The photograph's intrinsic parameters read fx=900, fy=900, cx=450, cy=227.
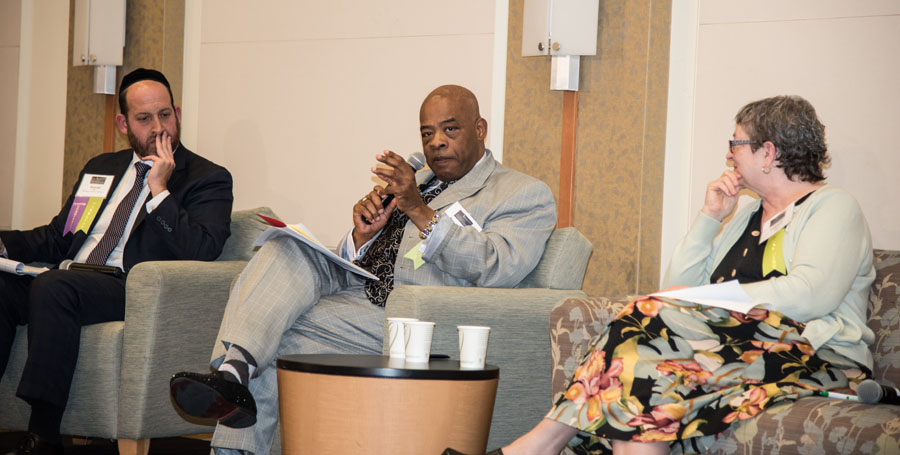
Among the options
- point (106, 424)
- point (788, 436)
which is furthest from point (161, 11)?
point (788, 436)

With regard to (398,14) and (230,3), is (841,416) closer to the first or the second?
(398,14)

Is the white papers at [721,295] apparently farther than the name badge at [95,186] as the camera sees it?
No

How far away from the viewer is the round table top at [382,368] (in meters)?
2.22

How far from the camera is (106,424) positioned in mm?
3045

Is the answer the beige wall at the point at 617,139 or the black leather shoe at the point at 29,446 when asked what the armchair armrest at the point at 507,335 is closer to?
the beige wall at the point at 617,139

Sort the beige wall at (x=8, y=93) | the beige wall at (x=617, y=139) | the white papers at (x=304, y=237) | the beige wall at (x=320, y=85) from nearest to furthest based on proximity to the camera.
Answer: the white papers at (x=304, y=237) < the beige wall at (x=617, y=139) < the beige wall at (x=320, y=85) < the beige wall at (x=8, y=93)

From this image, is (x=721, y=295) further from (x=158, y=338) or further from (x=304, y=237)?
(x=158, y=338)

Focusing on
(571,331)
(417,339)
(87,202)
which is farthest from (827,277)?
(87,202)

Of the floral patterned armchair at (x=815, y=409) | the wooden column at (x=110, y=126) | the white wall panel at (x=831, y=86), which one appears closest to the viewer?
the floral patterned armchair at (x=815, y=409)

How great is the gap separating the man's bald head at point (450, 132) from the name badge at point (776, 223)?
3.72 feet

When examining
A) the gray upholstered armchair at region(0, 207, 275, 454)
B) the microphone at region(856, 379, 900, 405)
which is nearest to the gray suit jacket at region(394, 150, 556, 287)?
the gray upholstered armchair at region(0, 207, 275, 454)

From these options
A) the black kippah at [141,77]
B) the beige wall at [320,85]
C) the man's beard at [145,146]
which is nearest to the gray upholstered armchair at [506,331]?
the beige wall at [320,85]

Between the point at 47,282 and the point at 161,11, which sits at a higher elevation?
the point at 161,11

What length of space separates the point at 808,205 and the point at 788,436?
72 cm
